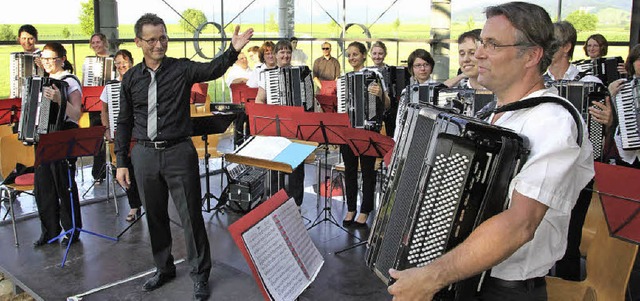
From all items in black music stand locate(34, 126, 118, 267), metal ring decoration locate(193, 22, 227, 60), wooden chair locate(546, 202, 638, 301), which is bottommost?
wooden chair locate(546, 202, 638, 301)

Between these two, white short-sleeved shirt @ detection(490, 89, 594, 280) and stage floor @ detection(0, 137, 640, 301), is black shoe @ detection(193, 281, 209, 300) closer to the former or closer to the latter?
stage floor @ detection(0, 137, 640, 301)

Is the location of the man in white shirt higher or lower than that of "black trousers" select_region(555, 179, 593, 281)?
higher

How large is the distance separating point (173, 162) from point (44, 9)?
13.2 meters

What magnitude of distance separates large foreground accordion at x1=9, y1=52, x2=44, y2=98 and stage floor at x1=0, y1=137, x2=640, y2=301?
164 cm

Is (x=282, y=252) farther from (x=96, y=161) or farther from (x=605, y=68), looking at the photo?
(x=605, y=68)

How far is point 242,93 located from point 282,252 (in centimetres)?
515

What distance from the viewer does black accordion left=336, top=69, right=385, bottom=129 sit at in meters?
5.93

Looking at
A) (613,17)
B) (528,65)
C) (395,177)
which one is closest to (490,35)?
(528,65)

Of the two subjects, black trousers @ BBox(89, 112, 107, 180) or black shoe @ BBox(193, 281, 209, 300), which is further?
black trousers @ BBox(89, 112, 107, 180)

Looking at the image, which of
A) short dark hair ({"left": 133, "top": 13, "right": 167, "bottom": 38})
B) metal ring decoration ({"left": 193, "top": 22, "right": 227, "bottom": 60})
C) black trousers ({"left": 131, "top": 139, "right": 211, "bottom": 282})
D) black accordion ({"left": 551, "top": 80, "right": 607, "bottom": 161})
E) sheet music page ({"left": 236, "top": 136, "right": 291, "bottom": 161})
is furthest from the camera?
metal ring decoration ({"left": 193, "top": 22, "right": 227, "bottom": 60})

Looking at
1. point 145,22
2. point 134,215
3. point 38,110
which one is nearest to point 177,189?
A: point 145,22

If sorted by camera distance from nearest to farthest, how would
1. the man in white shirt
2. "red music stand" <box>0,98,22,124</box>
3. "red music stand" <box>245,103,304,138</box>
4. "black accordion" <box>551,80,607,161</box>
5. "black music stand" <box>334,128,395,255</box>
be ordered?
the man in white shirt → "black accordion" <box>551,80,607,161</box> → "black music stand" <box>334,128,395,255</box> → "red music stand" <box>245,103,304,138</box> → "red music stand" <box>0,98,22,124</box>

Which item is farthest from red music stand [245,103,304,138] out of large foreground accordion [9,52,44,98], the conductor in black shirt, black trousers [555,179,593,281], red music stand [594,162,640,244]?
large foreground accordion [9,52,44,98]

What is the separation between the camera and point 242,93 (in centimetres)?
845
